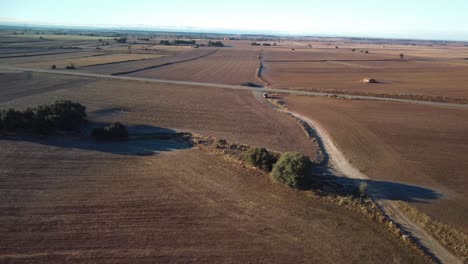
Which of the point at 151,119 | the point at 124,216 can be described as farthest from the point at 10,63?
the point at 124,216

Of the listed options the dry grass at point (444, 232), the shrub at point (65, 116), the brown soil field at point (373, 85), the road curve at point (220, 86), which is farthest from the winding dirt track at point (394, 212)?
the brown soil field at point (373, 85)

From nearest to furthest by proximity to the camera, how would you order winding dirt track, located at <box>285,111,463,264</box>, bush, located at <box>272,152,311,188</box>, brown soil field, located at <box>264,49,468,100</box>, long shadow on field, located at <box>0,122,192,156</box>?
1. winding dirt track, located at <box>285,111,463,264</box>
2. bush, located at <box>272,152,311,188</box>
3. long shadow on field, located at <box>0,122,192,156</box>
4. brown soil field, located at <box>264,49,468,100</box>

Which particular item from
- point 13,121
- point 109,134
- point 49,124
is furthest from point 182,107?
point 13,121

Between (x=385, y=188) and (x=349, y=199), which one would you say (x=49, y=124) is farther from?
(x=385, y=188)

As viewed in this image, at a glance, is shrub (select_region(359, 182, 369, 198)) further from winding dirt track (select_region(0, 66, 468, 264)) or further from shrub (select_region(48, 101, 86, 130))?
shrub (select_region(48, 101, 86, 130))

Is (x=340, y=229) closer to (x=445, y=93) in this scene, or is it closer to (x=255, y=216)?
(x=255, y=216)

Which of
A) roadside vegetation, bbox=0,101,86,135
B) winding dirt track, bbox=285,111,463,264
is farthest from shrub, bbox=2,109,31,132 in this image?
winding dirt track, bbox=285,111,463,264
